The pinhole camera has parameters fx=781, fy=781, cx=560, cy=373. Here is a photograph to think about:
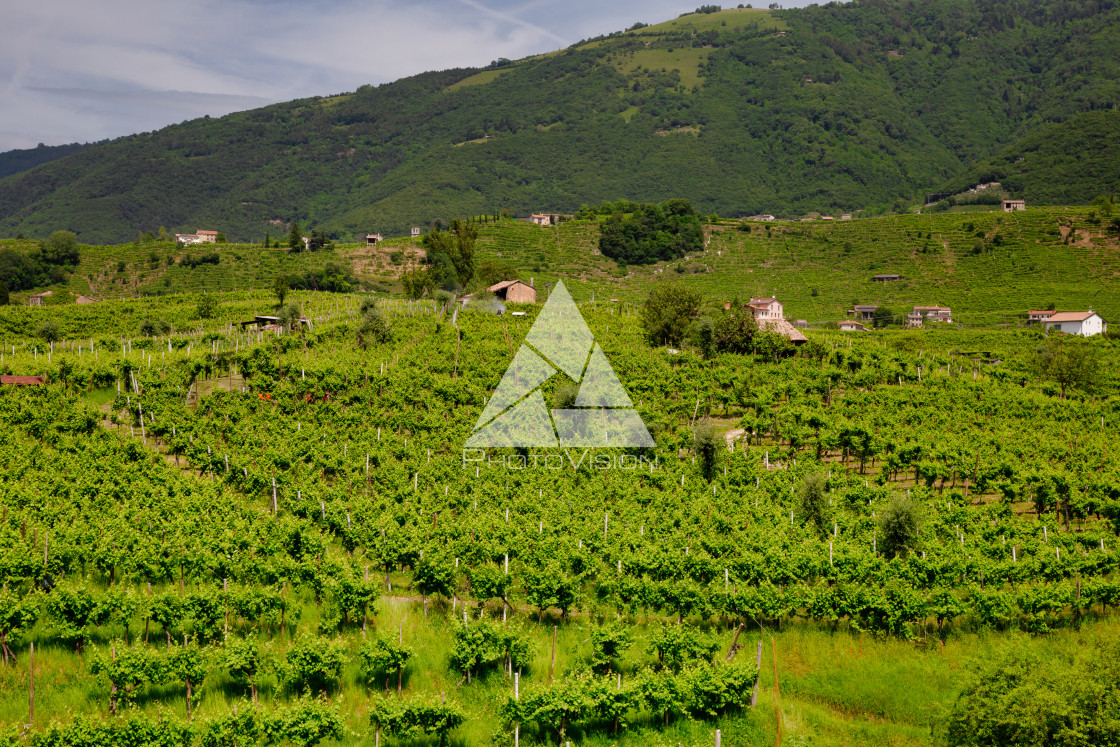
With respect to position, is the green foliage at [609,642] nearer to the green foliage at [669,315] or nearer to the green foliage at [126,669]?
the green foliage at [126,669]

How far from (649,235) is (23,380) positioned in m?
86.5

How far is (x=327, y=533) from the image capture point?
22.2 metres

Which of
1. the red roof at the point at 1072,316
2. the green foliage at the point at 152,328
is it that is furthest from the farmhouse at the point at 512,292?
the red roof at the point at 1072,316

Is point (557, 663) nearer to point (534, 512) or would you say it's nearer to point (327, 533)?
point (534, 512)

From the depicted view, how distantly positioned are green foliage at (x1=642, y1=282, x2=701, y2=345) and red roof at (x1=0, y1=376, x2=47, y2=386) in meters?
32.0

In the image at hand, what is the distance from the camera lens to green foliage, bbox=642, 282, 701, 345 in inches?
1916

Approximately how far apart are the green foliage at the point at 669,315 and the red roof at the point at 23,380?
32.0 metres

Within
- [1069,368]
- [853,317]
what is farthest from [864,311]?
[1069,368]

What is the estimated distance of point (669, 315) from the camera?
48.6 metres

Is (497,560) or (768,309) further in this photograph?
(768,309)

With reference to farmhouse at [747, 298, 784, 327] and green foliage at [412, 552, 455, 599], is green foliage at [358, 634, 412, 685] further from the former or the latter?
farmhouse at [747, 298, 784, 327]

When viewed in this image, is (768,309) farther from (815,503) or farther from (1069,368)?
(815,503)

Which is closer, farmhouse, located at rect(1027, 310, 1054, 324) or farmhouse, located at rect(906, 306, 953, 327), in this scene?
farmhouse, located at rect(1027, 310, 1054, 324)

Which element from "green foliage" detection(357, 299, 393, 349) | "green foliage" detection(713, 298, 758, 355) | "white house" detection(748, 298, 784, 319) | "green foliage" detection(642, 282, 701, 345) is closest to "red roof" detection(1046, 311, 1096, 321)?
"white house" detection(748, 298, 784, 319)
